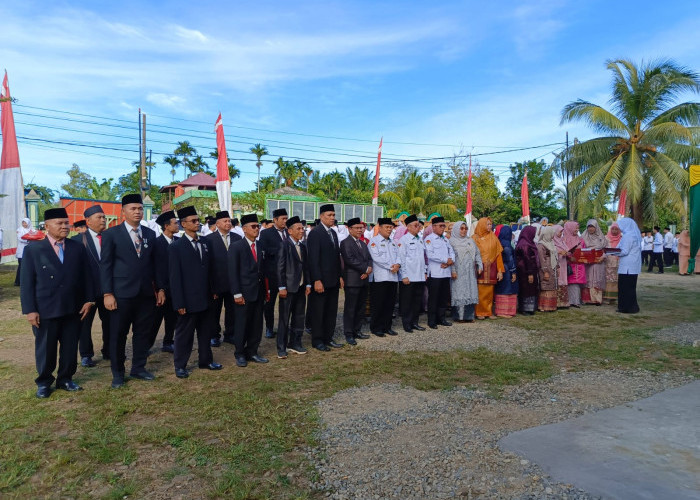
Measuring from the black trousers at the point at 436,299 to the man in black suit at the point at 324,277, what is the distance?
200 centimetres

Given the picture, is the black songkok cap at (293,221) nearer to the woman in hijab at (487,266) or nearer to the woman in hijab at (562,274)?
the woman in hijab at (487,266)

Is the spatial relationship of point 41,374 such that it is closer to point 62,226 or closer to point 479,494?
point 62,226

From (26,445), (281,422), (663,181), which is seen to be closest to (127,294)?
(26,445)

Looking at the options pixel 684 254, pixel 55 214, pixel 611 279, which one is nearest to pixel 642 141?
pixel 684 254

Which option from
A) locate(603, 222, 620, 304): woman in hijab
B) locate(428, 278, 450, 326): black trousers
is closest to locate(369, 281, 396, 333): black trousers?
locate(428, 278, 450, 326): black trousers

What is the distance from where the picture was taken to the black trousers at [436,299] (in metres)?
7.88

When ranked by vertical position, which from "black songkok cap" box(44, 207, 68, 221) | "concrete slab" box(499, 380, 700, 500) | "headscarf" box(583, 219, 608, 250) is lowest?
"concrete slab" box(499, 380, 700, 500)

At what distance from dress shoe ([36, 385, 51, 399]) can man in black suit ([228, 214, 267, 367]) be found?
193cm

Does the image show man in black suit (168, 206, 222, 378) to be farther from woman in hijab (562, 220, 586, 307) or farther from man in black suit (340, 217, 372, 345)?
woman in hijab (562, 220, 586, 307)

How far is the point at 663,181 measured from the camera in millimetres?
16844

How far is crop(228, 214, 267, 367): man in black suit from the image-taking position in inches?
220

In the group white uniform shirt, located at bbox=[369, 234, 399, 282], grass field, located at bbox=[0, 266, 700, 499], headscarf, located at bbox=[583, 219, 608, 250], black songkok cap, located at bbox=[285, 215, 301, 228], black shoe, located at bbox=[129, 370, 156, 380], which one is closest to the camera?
grass field, located at bbox=[0, 266, 700, 499]

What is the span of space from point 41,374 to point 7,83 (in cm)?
495

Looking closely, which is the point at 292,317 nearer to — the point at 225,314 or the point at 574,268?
the point at 225,314
